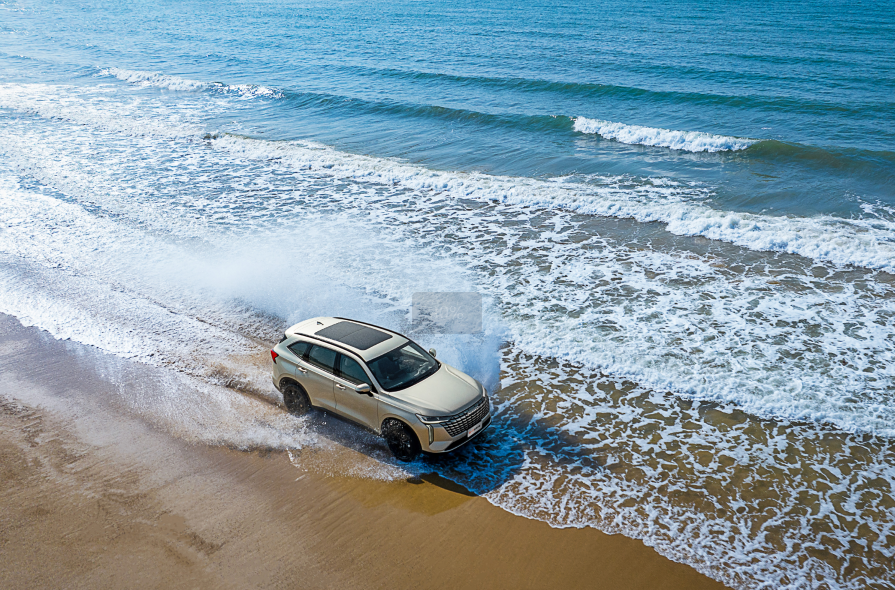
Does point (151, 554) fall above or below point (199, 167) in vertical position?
below

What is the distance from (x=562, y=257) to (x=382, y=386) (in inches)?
332

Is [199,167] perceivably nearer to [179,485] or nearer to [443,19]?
[179,485]

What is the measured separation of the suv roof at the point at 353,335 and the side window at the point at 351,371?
156 millimetres

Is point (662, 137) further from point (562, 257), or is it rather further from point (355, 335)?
point (355, 335)

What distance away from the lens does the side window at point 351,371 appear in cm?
932

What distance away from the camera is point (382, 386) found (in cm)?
913

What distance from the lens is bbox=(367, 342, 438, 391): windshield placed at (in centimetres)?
926

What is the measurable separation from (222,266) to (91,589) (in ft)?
31.2

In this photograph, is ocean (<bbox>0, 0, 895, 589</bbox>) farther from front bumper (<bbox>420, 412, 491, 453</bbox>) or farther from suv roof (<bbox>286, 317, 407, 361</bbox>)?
suv roof (<bbox>286, 317, 407, 361</bbox>)

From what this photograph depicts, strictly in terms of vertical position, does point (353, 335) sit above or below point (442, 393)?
above

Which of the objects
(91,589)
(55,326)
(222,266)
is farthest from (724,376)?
(55,326)

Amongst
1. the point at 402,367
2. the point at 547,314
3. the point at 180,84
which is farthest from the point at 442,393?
the point at 180,84

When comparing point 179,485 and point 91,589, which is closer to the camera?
point 91,589

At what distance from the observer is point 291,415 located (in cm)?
1019
